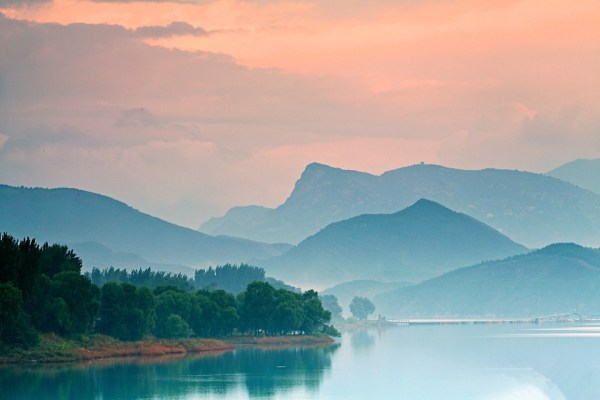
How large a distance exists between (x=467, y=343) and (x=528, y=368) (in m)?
67.7

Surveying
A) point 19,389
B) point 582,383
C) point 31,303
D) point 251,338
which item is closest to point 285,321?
point 251,338

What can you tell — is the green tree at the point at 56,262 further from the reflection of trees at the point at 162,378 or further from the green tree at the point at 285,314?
the green tree at the point at 285,314

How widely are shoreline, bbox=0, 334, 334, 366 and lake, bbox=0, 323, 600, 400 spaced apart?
3.87 meters

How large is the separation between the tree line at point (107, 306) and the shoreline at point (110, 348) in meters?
1.62

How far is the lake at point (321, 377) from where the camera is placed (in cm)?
9638

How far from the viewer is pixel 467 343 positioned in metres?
196

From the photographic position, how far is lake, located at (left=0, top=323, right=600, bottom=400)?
3794 inches

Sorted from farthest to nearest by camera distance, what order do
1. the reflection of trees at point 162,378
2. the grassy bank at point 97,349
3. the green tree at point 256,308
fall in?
the green tree at point 256,308, the grassy bank at point 97,349, the reflection of trees at point 162,378

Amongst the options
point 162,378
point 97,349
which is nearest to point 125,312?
point 97,349

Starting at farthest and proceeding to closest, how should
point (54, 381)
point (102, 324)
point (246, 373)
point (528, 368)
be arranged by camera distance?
1. point (102, 324)
2. point (528, 368)
3. point (246, 373)
4. point (54, 381)

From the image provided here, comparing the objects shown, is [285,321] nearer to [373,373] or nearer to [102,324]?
[102,324]

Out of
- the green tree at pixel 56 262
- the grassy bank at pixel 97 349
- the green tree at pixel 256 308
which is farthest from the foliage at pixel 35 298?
the green tree at pixel 256 308

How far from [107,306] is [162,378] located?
130 ft

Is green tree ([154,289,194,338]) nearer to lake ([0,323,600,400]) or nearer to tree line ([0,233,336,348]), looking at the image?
tree line ([0,233,336,348])
